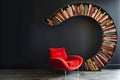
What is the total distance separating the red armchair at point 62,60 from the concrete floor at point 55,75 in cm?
31

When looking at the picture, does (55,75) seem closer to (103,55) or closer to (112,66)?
(103,55)

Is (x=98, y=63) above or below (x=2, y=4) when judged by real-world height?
below

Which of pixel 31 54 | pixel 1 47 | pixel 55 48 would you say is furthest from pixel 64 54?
pixel 1 47

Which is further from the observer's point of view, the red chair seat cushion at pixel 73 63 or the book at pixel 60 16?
the book at pixel 60 16

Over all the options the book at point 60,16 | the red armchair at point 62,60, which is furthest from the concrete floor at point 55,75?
the book at point 60,16

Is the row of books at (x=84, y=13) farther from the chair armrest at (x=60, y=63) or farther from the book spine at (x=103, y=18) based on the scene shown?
the chair armrest at (x=60, y=63)

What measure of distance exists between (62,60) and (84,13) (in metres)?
1.74

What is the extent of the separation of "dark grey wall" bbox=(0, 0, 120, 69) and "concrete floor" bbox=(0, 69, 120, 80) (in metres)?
0.51

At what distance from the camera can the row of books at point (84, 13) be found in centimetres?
589

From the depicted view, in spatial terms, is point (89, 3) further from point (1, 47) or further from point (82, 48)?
point (1, 47)

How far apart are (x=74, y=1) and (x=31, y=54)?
2150mm

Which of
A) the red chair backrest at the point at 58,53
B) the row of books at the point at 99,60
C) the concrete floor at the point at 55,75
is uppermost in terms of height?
the red chair backrest at the point at 58,53

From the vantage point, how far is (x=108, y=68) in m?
6.20

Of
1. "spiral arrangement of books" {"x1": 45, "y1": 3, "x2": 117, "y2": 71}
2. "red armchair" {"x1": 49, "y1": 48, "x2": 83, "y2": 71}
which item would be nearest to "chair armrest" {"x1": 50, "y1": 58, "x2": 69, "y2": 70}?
"red armchair" {"x1": 49, "y1": 48, "x2": 83, "y2": 71}
